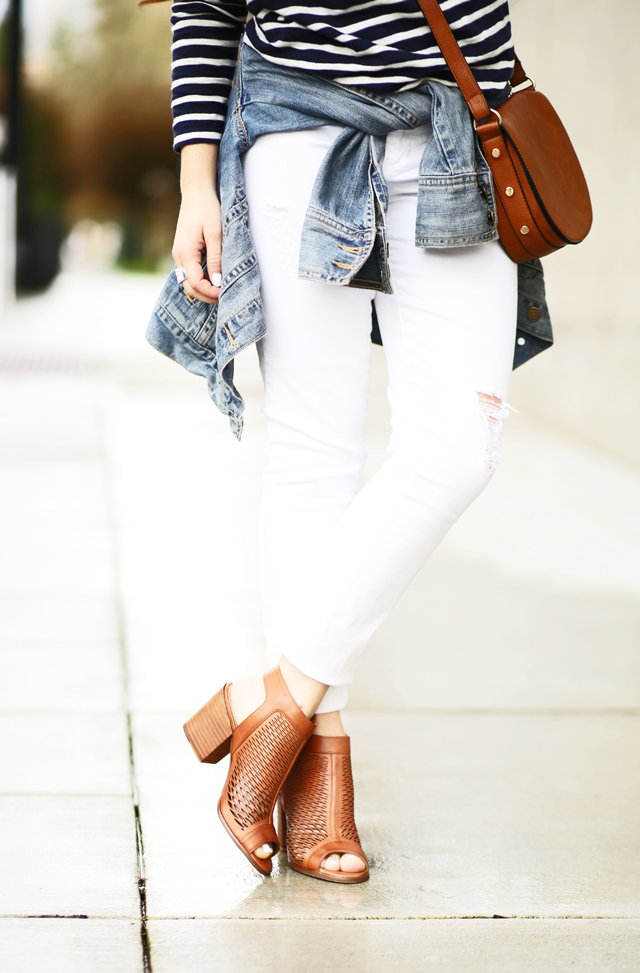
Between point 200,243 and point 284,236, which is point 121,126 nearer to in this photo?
point 200,243

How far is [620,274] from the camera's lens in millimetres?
5863

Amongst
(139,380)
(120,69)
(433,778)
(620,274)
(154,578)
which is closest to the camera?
(433,778)

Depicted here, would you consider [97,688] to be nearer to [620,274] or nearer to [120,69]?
[620,274]

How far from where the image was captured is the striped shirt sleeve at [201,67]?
1.75 meters

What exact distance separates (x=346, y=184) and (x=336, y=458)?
41 centimetres

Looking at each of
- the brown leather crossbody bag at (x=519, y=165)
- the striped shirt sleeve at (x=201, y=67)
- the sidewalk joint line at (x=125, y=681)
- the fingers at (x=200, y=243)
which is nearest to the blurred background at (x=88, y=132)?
the sidewalk joint line at (x=125, y=681)

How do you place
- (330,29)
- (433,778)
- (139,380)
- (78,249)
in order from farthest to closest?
(78,249)
(139,380)
(433,778)
(330,29)

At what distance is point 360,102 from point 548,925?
120 centimetres

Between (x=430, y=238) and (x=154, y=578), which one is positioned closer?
(x=430, y=238)

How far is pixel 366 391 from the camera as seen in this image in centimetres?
173

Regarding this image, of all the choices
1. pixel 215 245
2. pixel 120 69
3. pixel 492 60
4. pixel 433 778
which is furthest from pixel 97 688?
pixel 120 69

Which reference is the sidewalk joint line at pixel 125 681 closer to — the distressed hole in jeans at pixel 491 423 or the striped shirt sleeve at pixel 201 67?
the distressed hole in jeans at pixel 491 423

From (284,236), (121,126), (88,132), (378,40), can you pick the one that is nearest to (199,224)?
(284,236)

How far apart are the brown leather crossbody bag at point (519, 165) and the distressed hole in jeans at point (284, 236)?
298 mm
